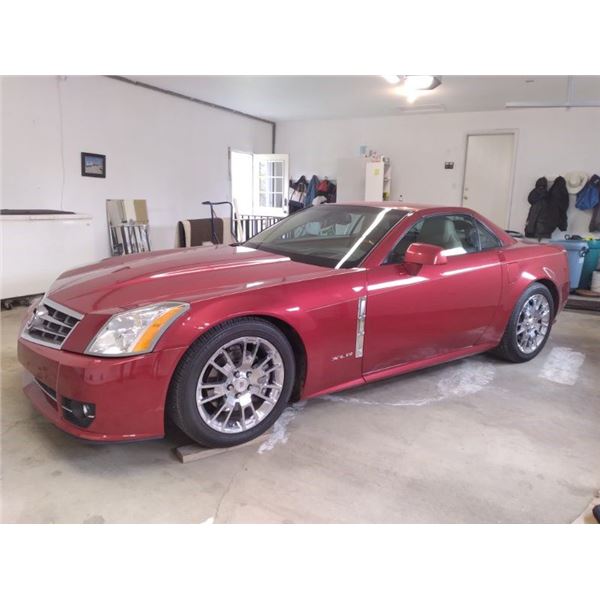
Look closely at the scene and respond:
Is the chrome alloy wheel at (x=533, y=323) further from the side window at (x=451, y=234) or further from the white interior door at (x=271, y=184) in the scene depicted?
the white interior door at (x=271, y=184)

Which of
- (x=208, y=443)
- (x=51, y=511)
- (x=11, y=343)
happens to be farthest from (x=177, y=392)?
(x=11, y=343)

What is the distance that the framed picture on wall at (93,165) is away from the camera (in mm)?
5797

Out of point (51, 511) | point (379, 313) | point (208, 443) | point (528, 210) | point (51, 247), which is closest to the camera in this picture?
point (51, 511)

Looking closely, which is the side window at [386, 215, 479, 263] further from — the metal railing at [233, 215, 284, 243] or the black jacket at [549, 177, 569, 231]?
the metal railing at [233, 215, 284, 243]

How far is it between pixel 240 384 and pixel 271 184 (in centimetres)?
801

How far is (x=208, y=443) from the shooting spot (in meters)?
2.02

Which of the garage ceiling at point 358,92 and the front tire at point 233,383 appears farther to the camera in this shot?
the garage ceiling at point 358,92

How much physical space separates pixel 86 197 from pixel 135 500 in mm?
5063

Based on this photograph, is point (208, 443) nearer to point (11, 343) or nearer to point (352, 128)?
point (11, 343)

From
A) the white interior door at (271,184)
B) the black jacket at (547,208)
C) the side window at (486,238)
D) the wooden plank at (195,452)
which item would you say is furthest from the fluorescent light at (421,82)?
the wooden plank at (195,452)

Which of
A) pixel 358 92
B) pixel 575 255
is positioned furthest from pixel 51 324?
pixel 575 255

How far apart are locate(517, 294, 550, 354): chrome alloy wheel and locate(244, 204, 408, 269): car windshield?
1.23m

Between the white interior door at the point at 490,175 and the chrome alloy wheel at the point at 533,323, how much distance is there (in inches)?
200
